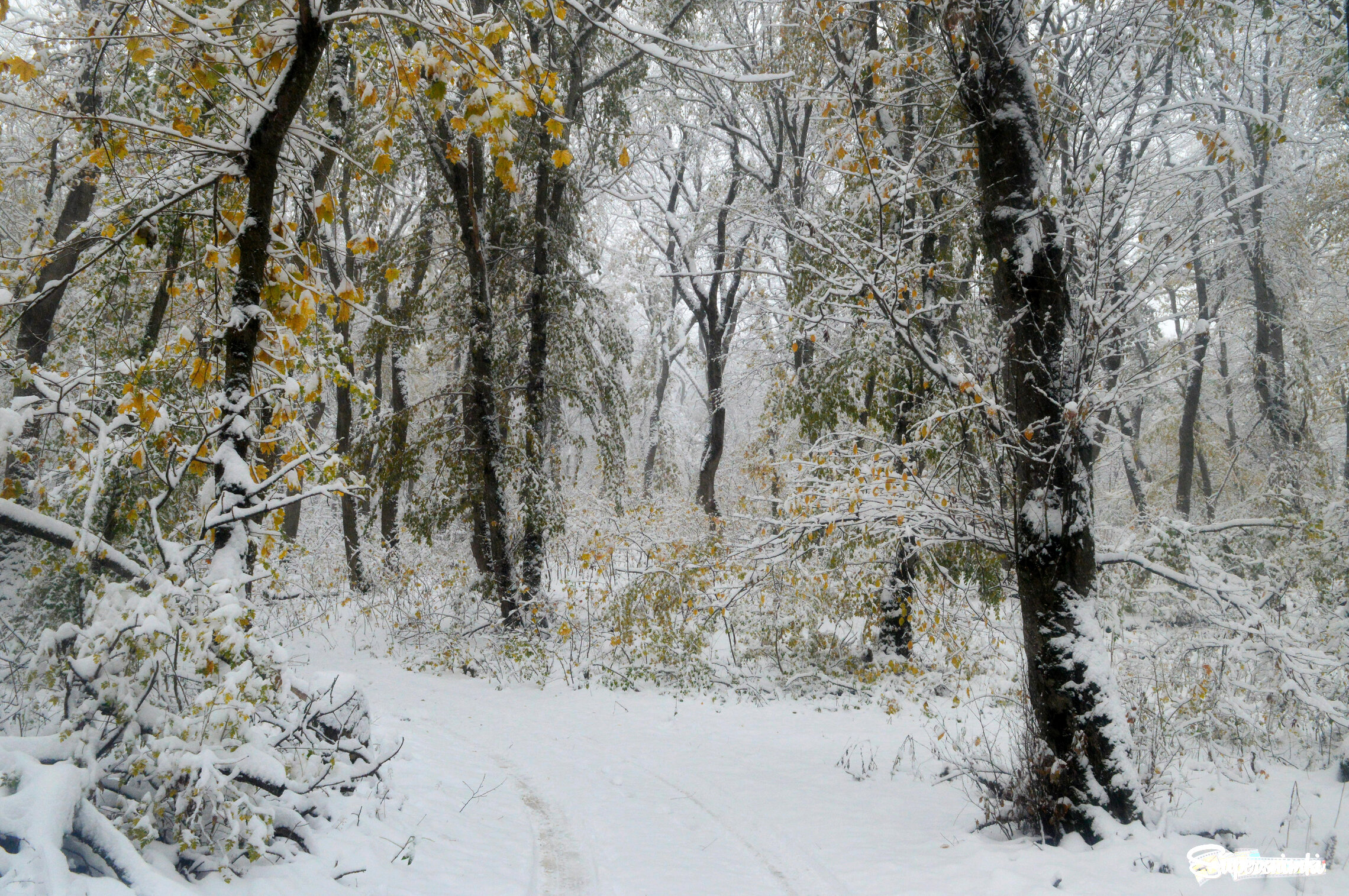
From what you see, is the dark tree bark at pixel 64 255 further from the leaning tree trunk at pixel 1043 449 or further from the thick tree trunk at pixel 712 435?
the thick tree trunk at pixel 712 435

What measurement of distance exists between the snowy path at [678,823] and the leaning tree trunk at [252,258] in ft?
6.03

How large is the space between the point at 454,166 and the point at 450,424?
12.5 feet

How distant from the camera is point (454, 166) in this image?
33.5 feet

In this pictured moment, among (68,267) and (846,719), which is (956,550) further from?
(68,267)

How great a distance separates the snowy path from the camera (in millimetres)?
4062

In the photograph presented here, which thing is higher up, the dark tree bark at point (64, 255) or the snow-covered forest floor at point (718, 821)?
the dark tree bark at point (64, 255)

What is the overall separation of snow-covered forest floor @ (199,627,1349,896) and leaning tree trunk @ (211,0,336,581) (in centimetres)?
180

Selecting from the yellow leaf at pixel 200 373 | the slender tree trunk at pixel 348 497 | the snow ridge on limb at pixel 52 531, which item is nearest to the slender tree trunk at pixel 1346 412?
the yellow leaf at pixel 200 373

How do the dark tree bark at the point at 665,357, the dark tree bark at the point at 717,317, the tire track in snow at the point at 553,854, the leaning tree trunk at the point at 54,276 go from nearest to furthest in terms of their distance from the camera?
the leaning tree trunk at the point at 54,276 < the tire track in snow at the point at 553,854 < the dark tree bark at the point at 717,317 < the dark tree bark at the point at 665,357

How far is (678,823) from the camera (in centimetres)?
536

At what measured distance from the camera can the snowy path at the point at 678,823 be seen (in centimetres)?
406

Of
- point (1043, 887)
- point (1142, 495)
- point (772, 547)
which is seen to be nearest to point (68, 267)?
point (772, 547)

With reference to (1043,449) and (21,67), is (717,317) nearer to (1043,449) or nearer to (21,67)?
(1043,449)

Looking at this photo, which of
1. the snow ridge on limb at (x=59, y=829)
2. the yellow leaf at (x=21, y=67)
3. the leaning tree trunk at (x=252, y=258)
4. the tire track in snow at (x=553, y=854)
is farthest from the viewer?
the tire track in snow at (x=553, y=854)
